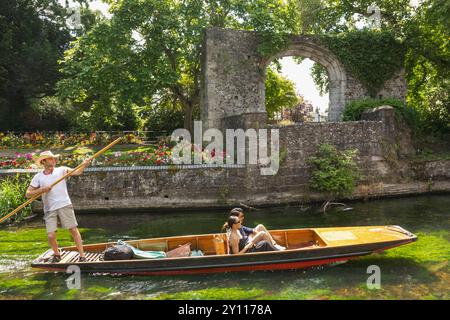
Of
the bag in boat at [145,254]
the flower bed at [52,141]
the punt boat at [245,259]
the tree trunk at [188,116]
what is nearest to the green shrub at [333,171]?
the punt boat at [245,259]

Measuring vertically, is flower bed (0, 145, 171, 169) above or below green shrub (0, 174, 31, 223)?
above

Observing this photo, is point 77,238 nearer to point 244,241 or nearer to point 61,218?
point 61,218

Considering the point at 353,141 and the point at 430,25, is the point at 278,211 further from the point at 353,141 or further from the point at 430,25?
the point at 430,25

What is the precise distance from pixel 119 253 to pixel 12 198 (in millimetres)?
5921

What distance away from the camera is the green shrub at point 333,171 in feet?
41.1

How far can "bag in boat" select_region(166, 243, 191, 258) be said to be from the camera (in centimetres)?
756

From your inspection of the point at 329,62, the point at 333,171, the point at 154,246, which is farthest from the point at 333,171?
the point at 329,62

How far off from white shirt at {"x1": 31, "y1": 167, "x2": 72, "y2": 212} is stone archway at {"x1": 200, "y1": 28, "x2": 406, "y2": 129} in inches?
352

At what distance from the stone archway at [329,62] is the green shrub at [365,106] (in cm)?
175

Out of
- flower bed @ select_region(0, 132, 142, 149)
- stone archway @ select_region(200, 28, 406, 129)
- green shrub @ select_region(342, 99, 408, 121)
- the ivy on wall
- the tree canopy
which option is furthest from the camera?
flower bed @ select_region(0, 132, 142, 149)

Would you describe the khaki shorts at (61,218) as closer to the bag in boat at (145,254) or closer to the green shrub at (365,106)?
the bag in boat at (145,254)

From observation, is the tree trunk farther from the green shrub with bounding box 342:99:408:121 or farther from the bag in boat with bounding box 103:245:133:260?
the bag in boat with bounding box 103:245:133:260

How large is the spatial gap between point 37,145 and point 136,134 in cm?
464

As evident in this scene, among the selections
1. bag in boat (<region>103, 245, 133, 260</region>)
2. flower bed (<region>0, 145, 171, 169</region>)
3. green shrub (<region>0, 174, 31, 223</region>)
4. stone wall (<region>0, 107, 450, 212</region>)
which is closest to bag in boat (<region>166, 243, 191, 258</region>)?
bag in boat (<region>103, 245, 133, 260</region>)
